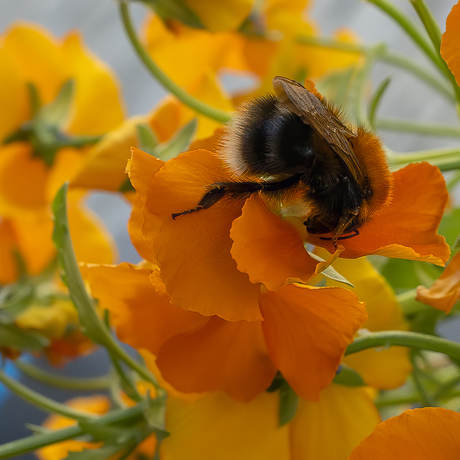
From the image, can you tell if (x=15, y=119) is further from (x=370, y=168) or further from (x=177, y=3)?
(x=370, y=168)

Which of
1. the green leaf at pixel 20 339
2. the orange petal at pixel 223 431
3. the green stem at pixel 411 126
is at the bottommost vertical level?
the green leaf at pixel 20 339

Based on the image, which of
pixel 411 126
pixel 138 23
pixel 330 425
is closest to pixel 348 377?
pixel 330 425

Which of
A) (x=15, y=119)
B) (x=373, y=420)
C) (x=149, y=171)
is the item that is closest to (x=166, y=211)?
(x=149, y=171)

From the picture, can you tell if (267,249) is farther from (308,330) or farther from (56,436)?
(56,436)

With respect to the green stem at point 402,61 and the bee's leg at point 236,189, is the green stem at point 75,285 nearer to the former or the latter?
the bee's leg at point 236,189

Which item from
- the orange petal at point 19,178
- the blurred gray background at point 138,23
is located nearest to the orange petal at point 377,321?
the orange petal at point 19,178

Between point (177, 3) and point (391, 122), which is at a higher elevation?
point (177, 3)
